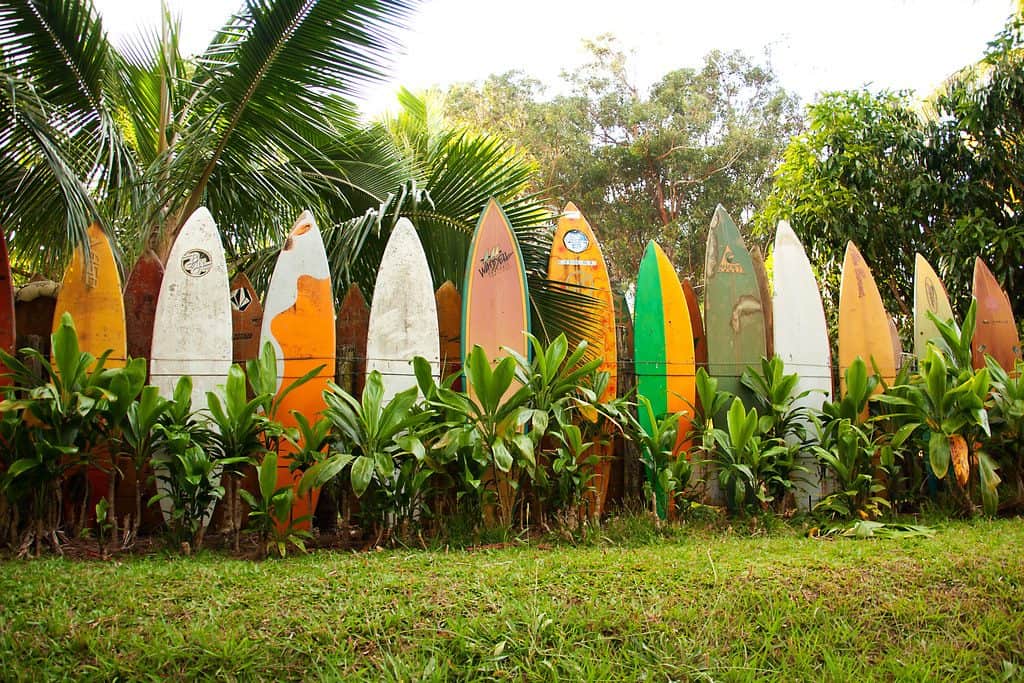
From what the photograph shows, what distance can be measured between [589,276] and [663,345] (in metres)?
0.54

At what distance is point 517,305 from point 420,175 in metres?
2.26

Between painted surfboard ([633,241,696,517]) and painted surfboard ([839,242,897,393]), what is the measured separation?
0.90 m

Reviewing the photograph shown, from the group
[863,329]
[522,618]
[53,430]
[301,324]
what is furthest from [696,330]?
[53,430]

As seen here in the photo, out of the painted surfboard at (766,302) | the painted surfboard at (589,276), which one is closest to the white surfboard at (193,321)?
the painted surfboard at (589,276)

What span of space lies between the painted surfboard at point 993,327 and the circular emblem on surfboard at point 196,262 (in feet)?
13.5

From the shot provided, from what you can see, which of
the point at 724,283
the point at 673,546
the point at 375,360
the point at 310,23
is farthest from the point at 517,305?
the point at 310,23

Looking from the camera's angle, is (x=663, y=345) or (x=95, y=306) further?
(x=663, y=345)

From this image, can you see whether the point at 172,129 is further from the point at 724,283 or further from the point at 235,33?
the point at 724,283

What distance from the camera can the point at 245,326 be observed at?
4.30m

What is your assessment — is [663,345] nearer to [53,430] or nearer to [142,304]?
[142,304]

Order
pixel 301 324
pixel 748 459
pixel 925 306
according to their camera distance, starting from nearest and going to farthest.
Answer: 1. pixel 748 459
2. pixel 301 324
3. pixel 925 306

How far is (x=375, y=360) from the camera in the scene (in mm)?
4211

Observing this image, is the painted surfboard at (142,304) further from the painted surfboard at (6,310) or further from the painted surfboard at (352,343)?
the painted surfboard at (352,343)

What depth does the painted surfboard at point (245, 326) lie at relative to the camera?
429 cm
